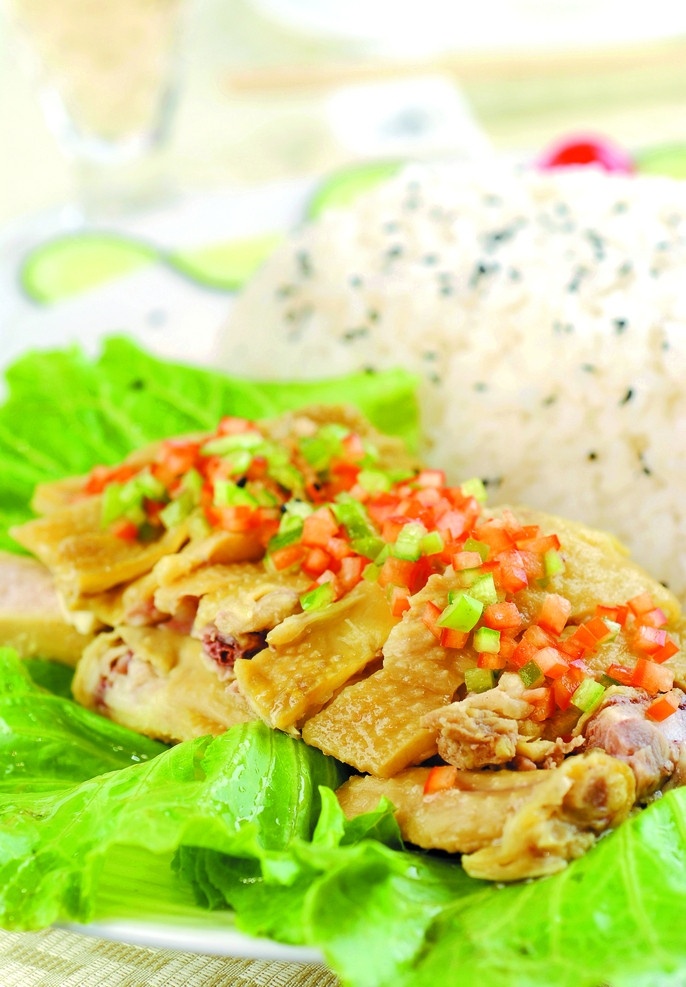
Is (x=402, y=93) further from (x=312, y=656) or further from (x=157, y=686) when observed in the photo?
(x=312, y=656)

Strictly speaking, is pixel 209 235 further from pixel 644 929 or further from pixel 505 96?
pixel 644 929

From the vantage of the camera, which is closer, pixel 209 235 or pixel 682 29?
pixel 209 235

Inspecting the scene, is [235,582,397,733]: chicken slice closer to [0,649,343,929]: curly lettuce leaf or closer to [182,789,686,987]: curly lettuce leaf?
[0,649,343,929]: curly lettuce leaf

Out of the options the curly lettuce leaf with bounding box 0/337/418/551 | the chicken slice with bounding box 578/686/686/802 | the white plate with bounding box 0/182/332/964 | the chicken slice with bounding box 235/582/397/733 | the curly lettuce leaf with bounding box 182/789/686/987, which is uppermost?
the white plate with bounding box 0/182/332/964

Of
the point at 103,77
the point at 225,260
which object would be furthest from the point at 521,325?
the point at 103,77

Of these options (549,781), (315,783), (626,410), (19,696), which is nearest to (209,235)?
(626,410)

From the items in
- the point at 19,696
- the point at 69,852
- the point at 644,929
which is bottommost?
the point at 644,929

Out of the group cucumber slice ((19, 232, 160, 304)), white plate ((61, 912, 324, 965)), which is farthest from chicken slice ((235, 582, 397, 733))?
cucumber slice ((19, 232, 160, 304))
